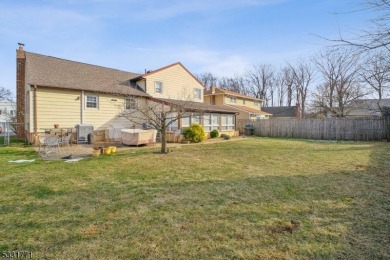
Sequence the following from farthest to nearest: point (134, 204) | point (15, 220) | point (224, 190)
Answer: point (224, 190) < point (134, 204) < point (15, 220)

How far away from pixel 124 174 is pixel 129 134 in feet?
22.4

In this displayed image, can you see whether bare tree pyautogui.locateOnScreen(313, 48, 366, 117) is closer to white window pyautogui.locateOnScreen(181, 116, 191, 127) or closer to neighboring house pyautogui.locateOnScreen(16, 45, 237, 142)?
neighboring house pyautogui.locateOnScreen(16, 45, 237, 142)

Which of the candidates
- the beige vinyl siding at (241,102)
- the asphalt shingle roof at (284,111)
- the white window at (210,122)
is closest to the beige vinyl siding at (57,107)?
the white window at (210,122)

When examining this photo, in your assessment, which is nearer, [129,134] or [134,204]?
[134,204]

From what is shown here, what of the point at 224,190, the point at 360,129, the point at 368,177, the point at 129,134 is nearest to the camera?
the point at 224,190

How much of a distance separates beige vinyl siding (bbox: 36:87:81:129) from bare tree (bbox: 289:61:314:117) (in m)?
37.7

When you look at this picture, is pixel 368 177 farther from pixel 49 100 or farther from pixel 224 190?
pixel 49 100

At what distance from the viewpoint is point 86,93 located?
1542 cm

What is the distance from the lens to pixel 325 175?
6789 millimetres

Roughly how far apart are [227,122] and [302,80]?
1134 inches

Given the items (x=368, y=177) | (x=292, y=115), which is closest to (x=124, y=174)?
(x=368, y=177)

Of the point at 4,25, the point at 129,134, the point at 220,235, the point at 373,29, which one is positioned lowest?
the point at 220,235

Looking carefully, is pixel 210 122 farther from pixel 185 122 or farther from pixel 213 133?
pixel 185 122

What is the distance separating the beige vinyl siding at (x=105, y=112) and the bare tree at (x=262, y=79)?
41.7 meters
